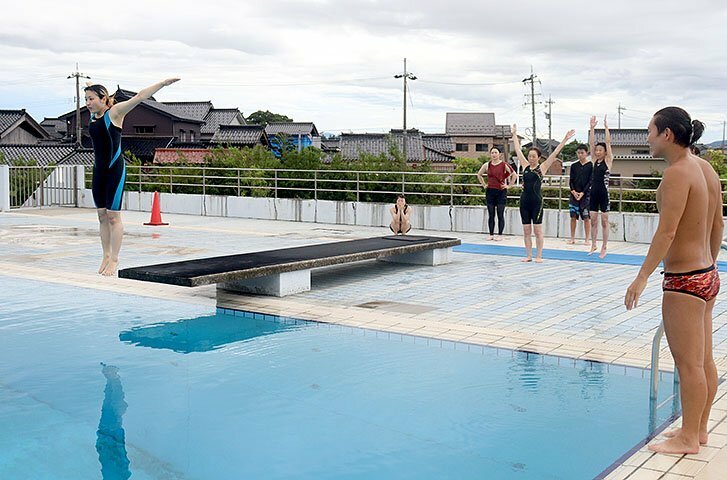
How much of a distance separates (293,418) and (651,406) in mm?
2426

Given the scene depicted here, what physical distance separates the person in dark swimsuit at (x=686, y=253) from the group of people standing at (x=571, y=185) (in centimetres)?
704

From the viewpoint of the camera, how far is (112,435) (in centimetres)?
487

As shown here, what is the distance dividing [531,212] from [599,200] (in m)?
1.61

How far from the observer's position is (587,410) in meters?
5.40

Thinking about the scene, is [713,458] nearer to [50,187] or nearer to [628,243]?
[628,243]

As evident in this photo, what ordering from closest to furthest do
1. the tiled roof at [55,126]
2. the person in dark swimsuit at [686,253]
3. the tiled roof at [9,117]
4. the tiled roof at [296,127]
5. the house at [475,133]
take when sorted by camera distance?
A: the person in dark swimsuit at [686,253], the tiled roof at [9,117], the tiled roof at [296,127], the tiled roof at [55,126], the house at [475,133]

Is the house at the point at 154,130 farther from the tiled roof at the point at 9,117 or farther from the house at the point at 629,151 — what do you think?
the house at the point at 629,151

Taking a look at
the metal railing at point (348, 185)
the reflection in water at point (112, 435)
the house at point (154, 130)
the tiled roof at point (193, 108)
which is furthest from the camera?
the tiled roof at point (193, 108)

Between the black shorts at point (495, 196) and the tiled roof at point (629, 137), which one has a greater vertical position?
the tiled roof at point (629, 137)

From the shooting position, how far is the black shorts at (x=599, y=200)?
13547mm

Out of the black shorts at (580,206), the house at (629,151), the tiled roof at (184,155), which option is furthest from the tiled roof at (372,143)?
the black shorts at (580,206)

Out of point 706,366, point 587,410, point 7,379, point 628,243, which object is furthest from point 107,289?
point 628,243

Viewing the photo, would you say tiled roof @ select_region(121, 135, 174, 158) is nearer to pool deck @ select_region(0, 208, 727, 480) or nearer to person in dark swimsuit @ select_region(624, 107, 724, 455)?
pool deck @ select_region(0, 208, 727, 480)

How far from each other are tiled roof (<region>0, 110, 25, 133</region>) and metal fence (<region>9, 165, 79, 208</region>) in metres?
33.4
